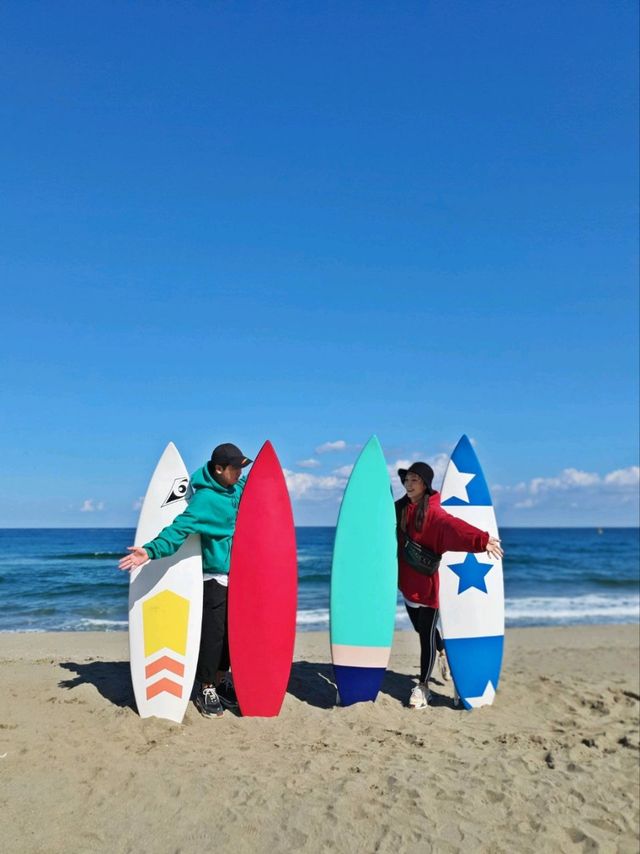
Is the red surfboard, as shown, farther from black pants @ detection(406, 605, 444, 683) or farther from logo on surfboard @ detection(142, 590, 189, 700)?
black pants @ detection(406, 605, 444, 683)

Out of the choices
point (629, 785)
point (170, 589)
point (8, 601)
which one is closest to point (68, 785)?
point (170, 589)

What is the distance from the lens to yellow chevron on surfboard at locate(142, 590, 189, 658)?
4184mm

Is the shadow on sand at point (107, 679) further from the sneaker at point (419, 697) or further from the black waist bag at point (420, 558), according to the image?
the black waist bag at point (420, 558)

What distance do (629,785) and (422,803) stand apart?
1.45 meters

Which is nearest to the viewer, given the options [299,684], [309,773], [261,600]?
[309,773]

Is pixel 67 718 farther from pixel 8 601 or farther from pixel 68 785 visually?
pixel 8 601

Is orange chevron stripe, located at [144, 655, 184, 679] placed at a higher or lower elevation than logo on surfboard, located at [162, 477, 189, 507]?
lower

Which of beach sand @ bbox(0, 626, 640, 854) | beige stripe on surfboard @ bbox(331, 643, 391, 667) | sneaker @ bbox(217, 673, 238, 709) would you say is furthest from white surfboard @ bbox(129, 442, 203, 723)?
beige stripe on surfboard @ bbox(331, 643, 391, 667)

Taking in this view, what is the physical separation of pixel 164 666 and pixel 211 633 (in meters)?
0.33

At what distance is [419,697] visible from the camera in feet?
15.6

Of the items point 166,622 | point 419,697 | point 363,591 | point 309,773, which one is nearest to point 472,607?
point 419,697

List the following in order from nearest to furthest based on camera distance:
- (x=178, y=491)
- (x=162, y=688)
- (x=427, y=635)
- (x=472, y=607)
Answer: (x=162, y=688)
(x=178, y=491)
(x=427, y=635)
(x=472, y=607)

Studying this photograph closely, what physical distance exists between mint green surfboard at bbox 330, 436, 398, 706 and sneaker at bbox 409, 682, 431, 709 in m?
0.30

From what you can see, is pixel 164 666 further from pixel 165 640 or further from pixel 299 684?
pixel 299 684
